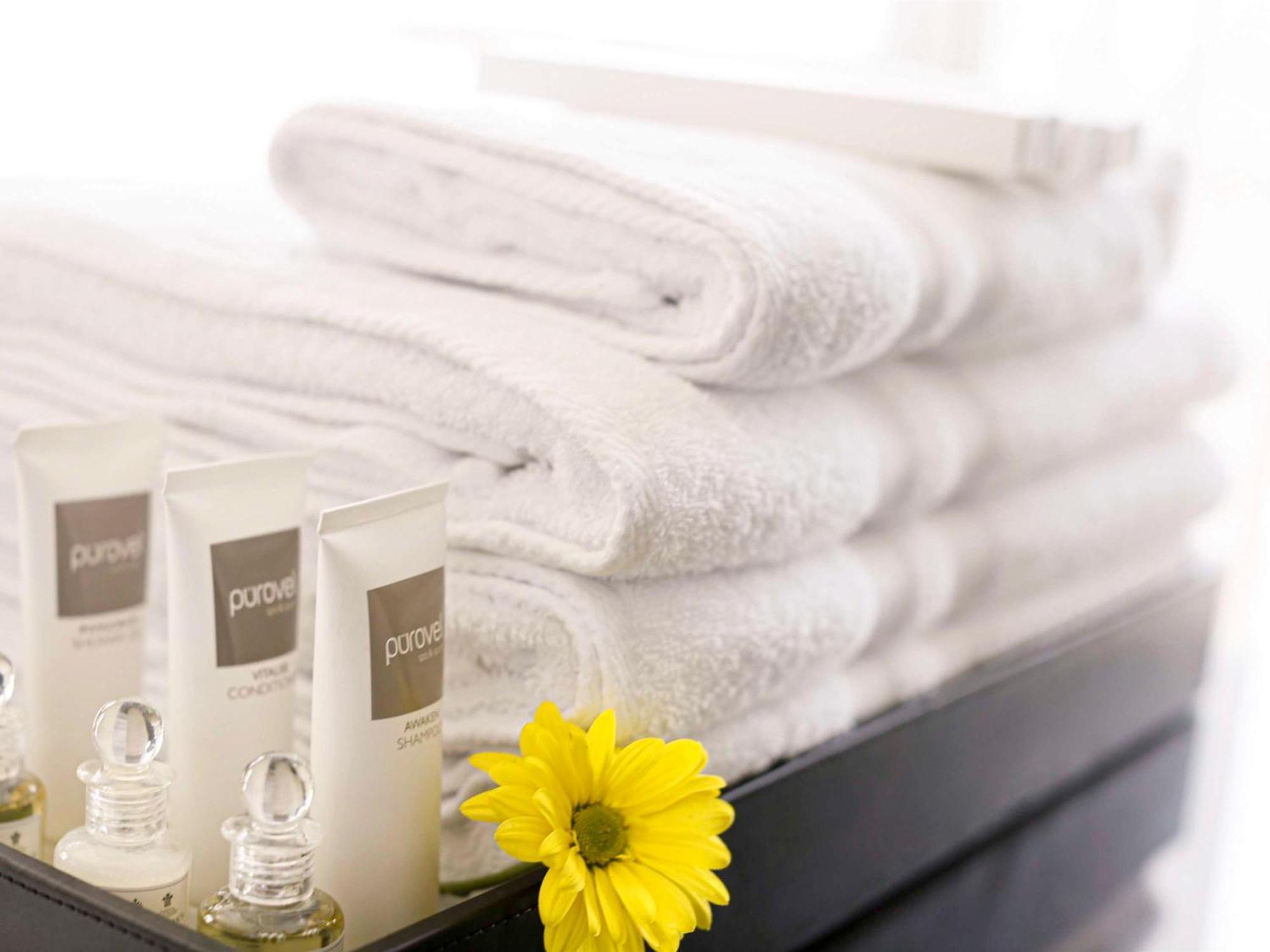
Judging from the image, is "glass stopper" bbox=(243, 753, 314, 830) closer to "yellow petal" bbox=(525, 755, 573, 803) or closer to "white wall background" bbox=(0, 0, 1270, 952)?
"yellow petal" bbox=(525, 755, 573, 803)

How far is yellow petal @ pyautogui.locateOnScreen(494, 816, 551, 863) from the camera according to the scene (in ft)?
1.34

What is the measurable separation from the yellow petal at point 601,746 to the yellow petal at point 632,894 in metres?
0.02

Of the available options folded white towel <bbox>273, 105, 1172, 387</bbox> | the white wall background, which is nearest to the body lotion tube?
folded white towel <bbox>273, 105, 1172, 387</bbox>

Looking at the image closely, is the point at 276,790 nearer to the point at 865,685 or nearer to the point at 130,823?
the point at 130,823

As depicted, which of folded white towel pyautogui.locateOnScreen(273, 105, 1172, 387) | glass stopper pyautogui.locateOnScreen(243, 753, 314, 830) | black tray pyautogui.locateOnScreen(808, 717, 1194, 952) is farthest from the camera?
black tray pyautogui.locateOnScreen(808, 717, 1194, 952)

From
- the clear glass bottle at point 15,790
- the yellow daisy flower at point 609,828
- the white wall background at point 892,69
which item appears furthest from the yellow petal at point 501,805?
the white wall background at point 892,69

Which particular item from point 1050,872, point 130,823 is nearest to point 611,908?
point 130,823

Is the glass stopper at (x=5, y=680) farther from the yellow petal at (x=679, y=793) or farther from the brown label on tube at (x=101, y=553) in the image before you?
the yellow petal at (x=679, y=793)

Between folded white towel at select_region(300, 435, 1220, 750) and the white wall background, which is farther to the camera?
the white wall background

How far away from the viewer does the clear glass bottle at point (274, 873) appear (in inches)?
14.4

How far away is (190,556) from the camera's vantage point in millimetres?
428

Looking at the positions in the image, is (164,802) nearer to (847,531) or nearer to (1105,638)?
(847,531)

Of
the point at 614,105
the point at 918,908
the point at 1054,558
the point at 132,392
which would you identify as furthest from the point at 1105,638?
the point at 132,392

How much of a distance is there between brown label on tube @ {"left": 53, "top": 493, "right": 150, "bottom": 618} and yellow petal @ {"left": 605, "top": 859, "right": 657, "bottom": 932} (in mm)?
185
